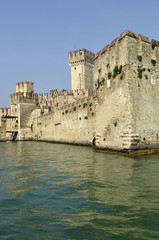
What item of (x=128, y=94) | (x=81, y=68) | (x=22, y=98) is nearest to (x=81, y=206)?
(x=128, y=94)

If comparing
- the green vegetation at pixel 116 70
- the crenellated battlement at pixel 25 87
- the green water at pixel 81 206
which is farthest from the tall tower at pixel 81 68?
the green water at pixel 81 206

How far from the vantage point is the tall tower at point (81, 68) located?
6167cm

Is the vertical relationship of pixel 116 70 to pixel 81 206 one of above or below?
above

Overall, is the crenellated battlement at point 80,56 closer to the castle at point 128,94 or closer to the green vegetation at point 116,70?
the castle at point 128,94

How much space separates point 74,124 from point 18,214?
2009cm

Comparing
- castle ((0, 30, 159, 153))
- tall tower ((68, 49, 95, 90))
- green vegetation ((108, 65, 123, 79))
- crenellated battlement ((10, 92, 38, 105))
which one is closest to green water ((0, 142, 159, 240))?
castle ((0, 30, 159, 153))

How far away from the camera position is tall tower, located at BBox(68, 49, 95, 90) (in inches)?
2428

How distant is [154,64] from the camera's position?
13633 millimetres

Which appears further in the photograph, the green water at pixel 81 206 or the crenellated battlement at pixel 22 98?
the crenellated battlement at pixel 22 98

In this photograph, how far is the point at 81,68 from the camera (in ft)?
202

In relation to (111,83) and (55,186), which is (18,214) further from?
(111,83)

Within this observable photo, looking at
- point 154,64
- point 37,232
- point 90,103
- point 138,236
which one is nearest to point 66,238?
point 37,232

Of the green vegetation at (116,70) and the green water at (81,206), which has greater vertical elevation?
the green vegetation at (116,70)

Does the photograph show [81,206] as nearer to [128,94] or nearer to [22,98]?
[128,94]
